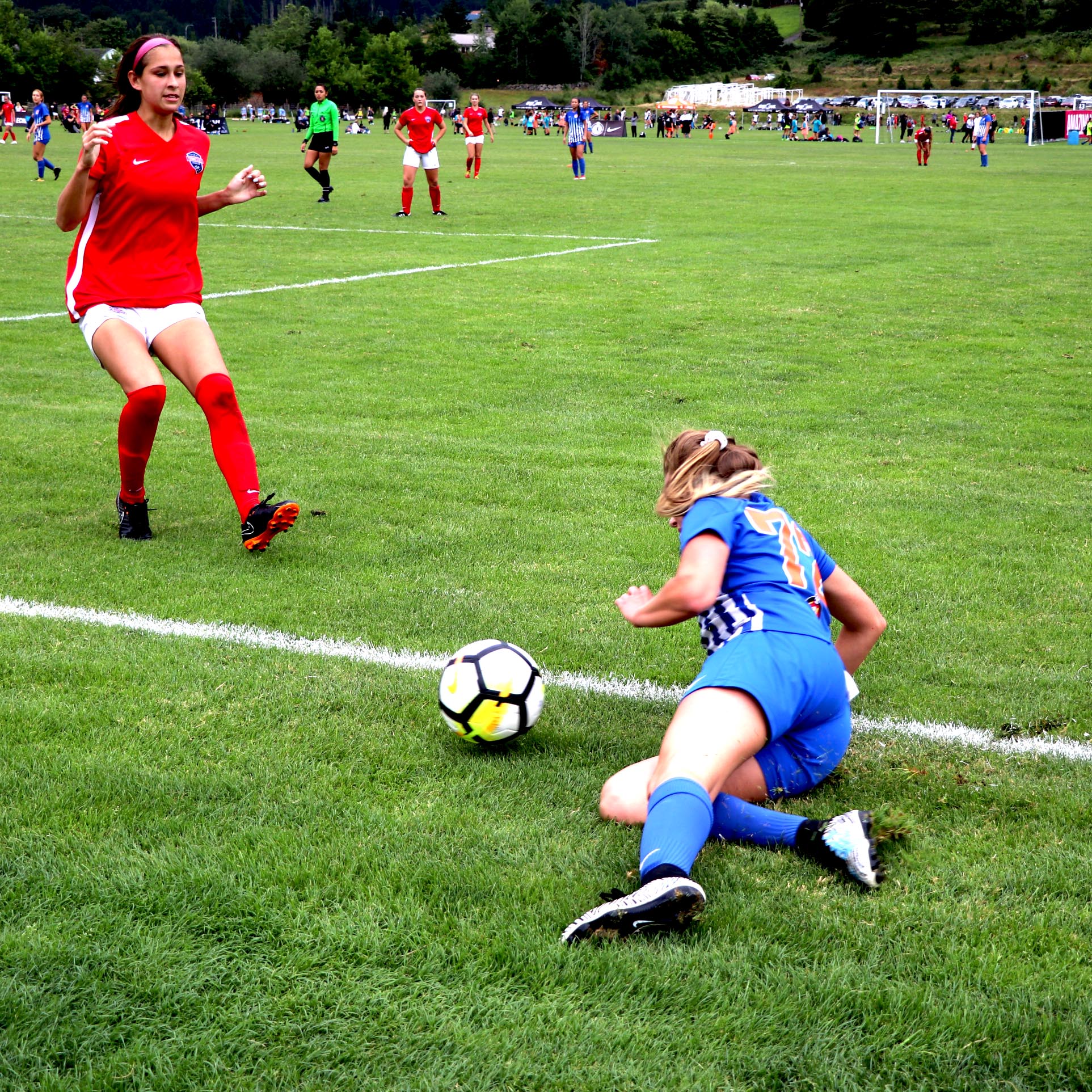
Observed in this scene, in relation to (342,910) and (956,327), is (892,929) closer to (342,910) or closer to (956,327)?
(342,910)

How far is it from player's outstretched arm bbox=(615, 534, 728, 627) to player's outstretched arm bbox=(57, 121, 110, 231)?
3553 mm

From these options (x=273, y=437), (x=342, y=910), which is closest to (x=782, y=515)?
(x=342, y=910)

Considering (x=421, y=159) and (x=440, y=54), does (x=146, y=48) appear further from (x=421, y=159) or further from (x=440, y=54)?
(x=440, y=54)

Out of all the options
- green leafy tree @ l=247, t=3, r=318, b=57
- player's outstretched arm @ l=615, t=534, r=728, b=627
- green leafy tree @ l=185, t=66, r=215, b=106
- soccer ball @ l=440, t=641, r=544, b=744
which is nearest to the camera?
player's outstretched arm @ l=615, t=534, r=728, b=627

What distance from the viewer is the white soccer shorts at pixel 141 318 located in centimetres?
591

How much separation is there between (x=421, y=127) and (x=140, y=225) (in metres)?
16.0

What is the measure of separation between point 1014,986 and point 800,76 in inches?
5472

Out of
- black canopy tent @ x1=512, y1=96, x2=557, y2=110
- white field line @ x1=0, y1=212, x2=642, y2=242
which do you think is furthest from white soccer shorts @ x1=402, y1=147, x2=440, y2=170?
black canopy tent @ x1=512, y1=96, x2=557, y2=110

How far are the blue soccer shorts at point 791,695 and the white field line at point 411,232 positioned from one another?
15.9m

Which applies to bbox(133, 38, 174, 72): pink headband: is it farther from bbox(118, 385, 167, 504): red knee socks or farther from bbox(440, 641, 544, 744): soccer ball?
bbox(440, 641, 544, 744): soccer ball

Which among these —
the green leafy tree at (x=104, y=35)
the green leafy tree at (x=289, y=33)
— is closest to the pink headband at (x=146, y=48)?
the green leafy tree at (x=289, y=33)

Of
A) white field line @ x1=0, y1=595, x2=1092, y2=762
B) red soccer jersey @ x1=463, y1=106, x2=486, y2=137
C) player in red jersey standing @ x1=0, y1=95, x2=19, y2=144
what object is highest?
player in red jersey standing @ x1=0, y1=95, x2=19, y2=144

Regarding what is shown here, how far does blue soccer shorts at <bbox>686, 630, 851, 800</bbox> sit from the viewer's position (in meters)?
3.27

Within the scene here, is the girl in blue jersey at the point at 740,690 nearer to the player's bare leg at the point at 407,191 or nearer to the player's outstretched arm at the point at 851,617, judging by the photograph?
the player's outstretched arm at the point at 851,617
